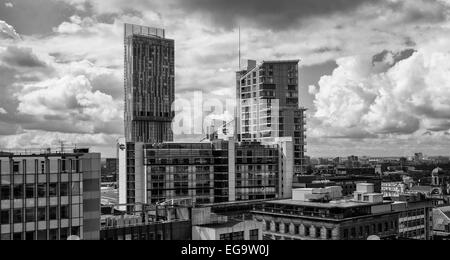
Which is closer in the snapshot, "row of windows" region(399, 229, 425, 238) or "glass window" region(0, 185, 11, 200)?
"glass window" region(0, 185, 11, 200)

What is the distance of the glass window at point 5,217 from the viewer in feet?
138

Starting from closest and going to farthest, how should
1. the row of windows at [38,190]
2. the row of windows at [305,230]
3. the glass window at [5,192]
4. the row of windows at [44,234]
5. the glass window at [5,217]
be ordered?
the glass window at [5,217] → the glass window at [5,192] → the row of windows at [38,190] → the row of windows at [44,234] → the row of windows at [305,230]

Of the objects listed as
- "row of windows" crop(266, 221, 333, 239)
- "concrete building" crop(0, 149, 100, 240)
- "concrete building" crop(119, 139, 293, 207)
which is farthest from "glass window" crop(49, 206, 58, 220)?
"concrete building" crop(119, 139, 293, 207)

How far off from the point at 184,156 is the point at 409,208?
49.4m

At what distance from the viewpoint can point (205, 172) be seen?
11512cm

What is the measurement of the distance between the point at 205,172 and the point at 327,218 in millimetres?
46971

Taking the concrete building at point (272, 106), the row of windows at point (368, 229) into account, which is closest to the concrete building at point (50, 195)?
the row of windows at point (368, 229)

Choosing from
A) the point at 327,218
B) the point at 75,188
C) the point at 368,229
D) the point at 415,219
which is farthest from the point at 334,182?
the point at 75,188

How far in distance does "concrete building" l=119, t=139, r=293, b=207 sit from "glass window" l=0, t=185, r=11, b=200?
6649cm

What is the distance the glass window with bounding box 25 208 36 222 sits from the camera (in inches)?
1716

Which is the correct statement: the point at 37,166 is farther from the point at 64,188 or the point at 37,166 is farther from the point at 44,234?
the point at 44,234

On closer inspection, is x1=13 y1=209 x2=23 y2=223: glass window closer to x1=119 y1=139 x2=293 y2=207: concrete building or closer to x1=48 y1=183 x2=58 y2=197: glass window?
x1=48 y1=183 x2=58 y2=197: glass window

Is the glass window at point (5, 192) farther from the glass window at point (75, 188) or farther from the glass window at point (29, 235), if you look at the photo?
the glass window at point (75, 188)

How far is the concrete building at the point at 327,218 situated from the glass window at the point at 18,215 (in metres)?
43.2
